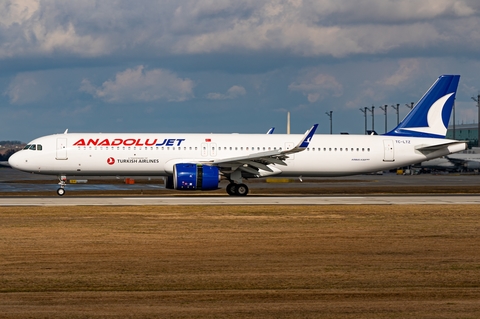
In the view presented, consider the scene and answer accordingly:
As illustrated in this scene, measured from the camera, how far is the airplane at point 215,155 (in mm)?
39250

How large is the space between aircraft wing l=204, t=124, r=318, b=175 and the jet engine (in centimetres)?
130

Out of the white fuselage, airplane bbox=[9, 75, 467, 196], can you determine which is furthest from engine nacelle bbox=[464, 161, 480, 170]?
the white fuselage

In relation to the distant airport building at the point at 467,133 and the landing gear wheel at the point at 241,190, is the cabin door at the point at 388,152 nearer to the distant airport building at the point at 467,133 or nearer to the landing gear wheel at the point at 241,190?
the landing gear wheel at the point at 241,190

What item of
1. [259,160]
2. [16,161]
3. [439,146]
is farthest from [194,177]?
[439,146]

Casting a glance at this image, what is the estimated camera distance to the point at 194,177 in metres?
37.8

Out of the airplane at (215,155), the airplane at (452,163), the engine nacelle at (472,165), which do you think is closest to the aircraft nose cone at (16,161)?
the airplane at (215,155)

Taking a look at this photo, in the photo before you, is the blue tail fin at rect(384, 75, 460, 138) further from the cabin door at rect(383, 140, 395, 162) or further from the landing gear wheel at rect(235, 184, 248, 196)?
the landing gear wheel at rect(235, 184, 248, 196)

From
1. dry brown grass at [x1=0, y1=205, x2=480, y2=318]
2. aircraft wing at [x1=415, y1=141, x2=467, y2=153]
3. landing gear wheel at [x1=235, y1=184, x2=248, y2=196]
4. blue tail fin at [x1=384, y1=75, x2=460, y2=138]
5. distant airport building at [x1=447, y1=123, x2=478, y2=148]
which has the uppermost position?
distant airport building at [x1=447, y1=123, x2=478, y2=148]

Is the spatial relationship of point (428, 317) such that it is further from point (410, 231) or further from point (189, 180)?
point (189, 180)

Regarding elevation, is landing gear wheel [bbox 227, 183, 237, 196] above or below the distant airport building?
below

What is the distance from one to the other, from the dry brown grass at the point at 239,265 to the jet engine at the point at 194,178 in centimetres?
928

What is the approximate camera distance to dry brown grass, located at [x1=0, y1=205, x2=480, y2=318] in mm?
12555

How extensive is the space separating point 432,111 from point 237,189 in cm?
1347

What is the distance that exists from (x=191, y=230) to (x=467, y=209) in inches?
533
